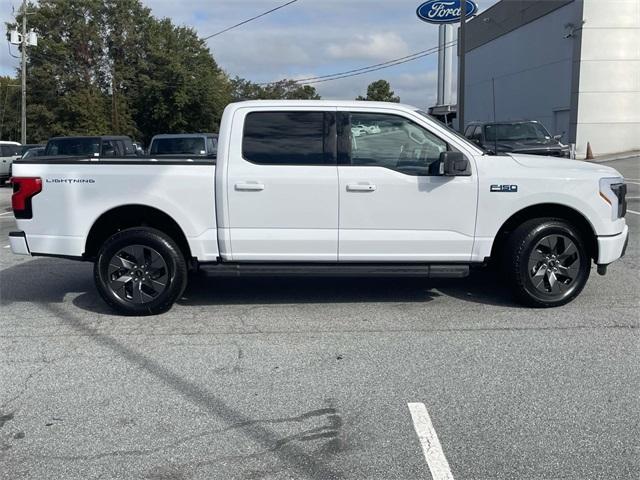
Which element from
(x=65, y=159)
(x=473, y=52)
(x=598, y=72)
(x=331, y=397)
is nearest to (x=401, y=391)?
(x=331, y=397)

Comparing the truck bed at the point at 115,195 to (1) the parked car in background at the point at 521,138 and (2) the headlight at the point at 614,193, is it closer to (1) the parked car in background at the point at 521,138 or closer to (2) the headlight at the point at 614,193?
(2) the headlight at the point at 614,193

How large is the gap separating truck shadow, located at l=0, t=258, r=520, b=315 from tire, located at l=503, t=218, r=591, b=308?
31 centimetres

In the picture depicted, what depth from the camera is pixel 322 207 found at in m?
6.00

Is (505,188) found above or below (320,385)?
above

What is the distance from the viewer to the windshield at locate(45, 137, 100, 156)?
666 inches

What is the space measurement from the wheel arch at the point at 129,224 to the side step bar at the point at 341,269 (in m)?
0.47

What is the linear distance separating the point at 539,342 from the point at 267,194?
2658mm

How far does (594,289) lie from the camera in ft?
23.1

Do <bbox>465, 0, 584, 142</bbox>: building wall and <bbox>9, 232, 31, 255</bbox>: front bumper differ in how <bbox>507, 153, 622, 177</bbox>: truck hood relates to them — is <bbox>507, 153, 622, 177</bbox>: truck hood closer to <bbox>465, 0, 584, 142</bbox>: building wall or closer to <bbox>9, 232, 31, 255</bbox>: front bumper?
<bbox>9, 232, 31, 255</bbox>: front bumper

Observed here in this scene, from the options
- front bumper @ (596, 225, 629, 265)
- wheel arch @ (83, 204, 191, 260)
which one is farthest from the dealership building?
wheel arch @ (83, 204, 191, 260)

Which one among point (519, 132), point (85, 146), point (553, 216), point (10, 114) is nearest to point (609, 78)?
point (519, 132)

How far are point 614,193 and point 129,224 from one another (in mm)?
4638

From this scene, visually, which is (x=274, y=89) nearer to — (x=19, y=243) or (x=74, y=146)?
→ (x=74, y=146)

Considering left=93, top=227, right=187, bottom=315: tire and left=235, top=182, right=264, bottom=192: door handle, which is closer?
left=235, top=182, right=264, bottom=192: door handle
